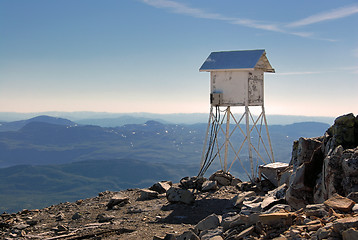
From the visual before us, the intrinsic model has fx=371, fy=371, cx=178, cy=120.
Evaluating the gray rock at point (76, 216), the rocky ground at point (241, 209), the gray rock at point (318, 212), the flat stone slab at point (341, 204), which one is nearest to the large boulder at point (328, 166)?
the rocky ground at point (241, 209)

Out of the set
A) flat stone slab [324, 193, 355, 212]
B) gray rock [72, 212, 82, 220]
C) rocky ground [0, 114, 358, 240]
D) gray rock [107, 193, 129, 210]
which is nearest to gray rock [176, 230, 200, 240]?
rocky ground [0, 114, 358, 240]

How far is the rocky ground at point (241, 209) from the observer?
11.0 metres

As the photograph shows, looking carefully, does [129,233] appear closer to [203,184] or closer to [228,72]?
[203,184]

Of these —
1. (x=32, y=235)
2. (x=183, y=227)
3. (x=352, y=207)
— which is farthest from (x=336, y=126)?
(x=32, y=235)

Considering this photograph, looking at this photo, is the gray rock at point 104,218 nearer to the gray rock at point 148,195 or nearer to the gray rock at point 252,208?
the gray rock at point 148,195

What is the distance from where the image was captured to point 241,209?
53.4 ft

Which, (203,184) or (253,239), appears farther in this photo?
(203,184)

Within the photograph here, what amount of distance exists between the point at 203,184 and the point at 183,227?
26.4 feet

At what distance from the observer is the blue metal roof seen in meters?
27.2

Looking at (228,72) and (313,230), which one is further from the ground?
(228,72)

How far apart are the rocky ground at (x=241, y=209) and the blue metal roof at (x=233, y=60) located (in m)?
7.81

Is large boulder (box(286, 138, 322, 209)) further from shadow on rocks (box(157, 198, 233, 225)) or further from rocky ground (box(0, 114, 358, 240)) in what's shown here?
shadow on rocks (box(157, 198, 233, 225))

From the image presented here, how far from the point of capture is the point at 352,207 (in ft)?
35.0

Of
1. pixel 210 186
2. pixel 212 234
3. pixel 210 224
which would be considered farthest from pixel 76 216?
pixel 212 234
